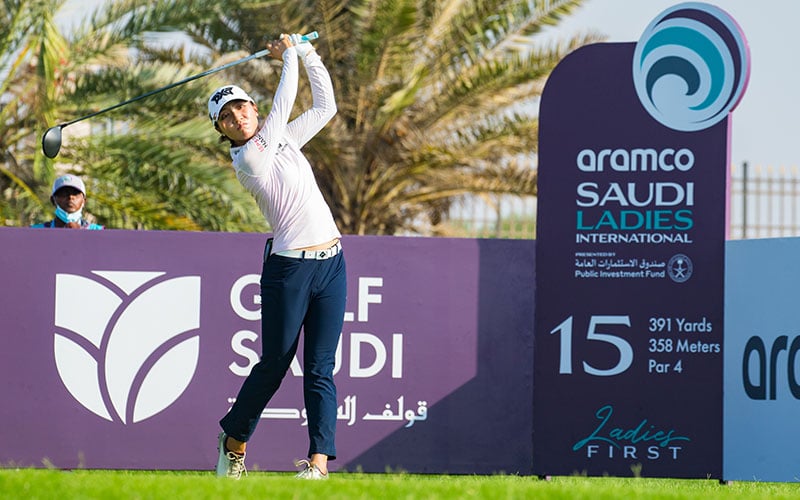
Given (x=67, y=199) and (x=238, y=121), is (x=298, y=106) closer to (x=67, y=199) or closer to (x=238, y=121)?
(x=67, y=199)

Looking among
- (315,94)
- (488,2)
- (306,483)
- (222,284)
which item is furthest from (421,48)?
(306,483)

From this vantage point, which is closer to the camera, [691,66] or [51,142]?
[691,66]

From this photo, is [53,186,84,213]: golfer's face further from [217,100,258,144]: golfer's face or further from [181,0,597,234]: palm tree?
[181,0,597,234]: palm tree

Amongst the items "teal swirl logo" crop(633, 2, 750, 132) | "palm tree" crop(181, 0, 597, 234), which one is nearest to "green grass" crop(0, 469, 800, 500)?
"teal swirl logo" crop(633, 2, 750, 132)

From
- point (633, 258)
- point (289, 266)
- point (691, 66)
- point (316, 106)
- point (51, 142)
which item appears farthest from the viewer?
point (51, 142)

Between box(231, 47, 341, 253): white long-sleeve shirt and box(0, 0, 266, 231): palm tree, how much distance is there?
8.06m

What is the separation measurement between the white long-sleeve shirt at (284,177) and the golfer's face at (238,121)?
0.06 m

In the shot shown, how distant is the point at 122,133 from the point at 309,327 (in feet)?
30.0

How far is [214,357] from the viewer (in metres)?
8.16

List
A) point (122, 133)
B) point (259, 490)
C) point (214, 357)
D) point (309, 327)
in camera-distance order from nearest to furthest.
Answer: point (259, 490) < point (309, 327) < point (214, 357) < point (122, 133)

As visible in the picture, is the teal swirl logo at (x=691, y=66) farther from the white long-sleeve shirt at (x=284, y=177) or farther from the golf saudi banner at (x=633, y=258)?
the white long-sleeve shirt at (x=284, y=177)

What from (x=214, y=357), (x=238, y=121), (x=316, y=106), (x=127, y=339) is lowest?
(x=214, y=357)

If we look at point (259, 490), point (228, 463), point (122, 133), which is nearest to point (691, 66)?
point (228, 463)

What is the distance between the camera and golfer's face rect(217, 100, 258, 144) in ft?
20.7
